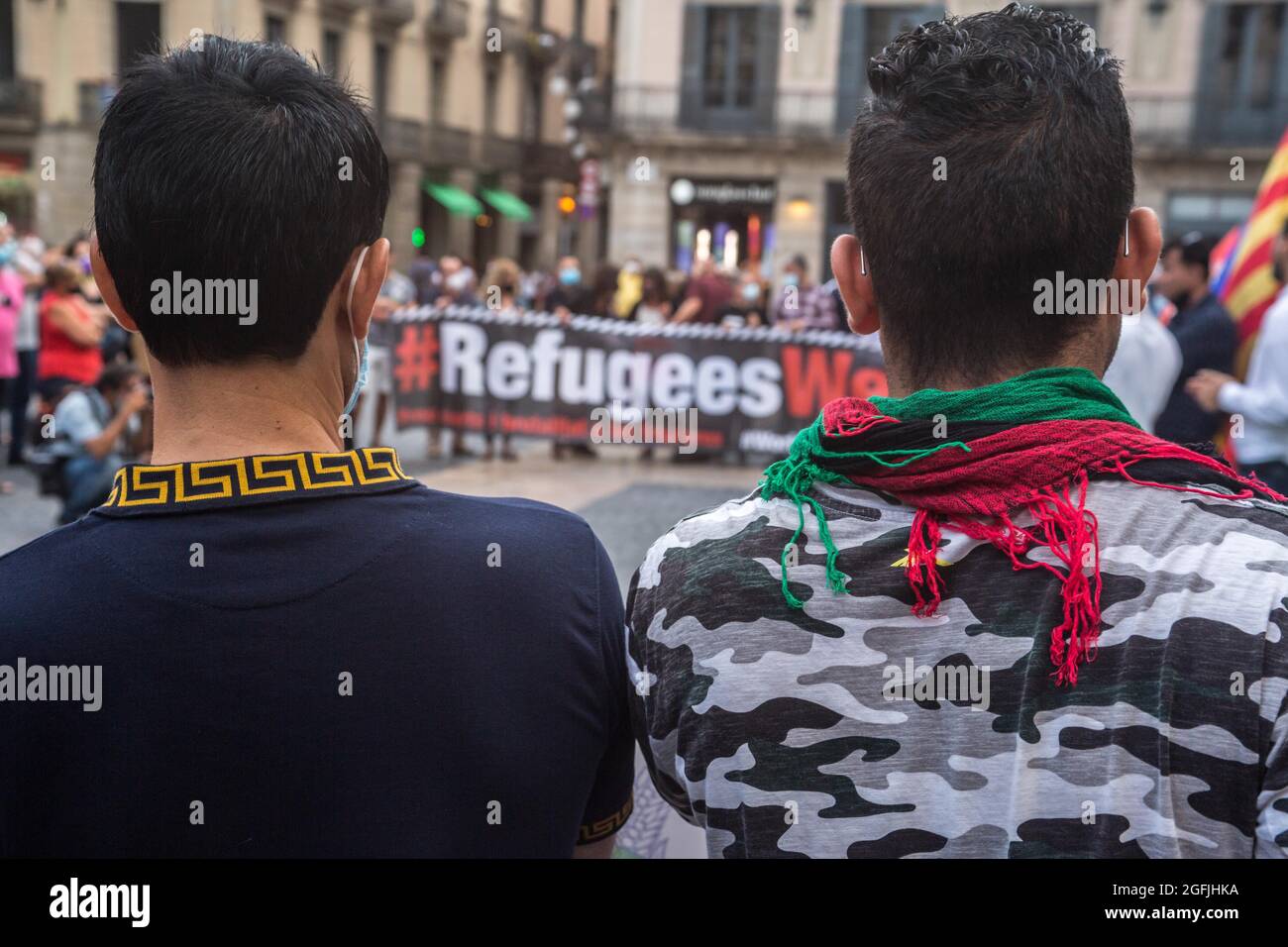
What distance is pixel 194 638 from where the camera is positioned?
1343 mm

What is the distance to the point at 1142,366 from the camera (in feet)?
16.8

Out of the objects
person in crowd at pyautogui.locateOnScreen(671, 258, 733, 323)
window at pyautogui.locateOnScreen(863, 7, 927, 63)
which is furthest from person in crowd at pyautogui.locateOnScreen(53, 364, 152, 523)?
window at pyautogui.locateOnScreen(863, 7, 927, 63)

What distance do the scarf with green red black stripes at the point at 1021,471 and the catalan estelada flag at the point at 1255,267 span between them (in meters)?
5.71

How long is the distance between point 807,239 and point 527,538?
2866 centimetres

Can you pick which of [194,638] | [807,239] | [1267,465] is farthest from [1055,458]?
[807,239]

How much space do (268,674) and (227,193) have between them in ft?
1.64

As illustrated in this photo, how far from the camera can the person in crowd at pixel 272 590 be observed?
1.35 metres

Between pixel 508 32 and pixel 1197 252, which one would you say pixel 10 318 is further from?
pixel 508 32

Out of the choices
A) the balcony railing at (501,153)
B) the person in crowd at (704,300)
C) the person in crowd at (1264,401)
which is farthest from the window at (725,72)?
the person in crowd at (1264,401)

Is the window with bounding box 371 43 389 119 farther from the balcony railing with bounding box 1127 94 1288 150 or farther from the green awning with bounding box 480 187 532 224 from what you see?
the balcony railing with bounding box 1127 94 1288 150

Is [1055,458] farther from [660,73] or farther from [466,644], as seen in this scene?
[660,73]

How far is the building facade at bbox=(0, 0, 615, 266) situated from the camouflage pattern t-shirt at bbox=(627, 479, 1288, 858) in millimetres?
17824

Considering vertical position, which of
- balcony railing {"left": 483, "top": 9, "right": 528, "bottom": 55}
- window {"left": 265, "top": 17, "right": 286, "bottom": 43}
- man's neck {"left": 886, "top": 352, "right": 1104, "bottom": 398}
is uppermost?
balcony railing {"left": 483, "top": 9, "right": 528, "bottom": 55}

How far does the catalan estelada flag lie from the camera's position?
263 inches
